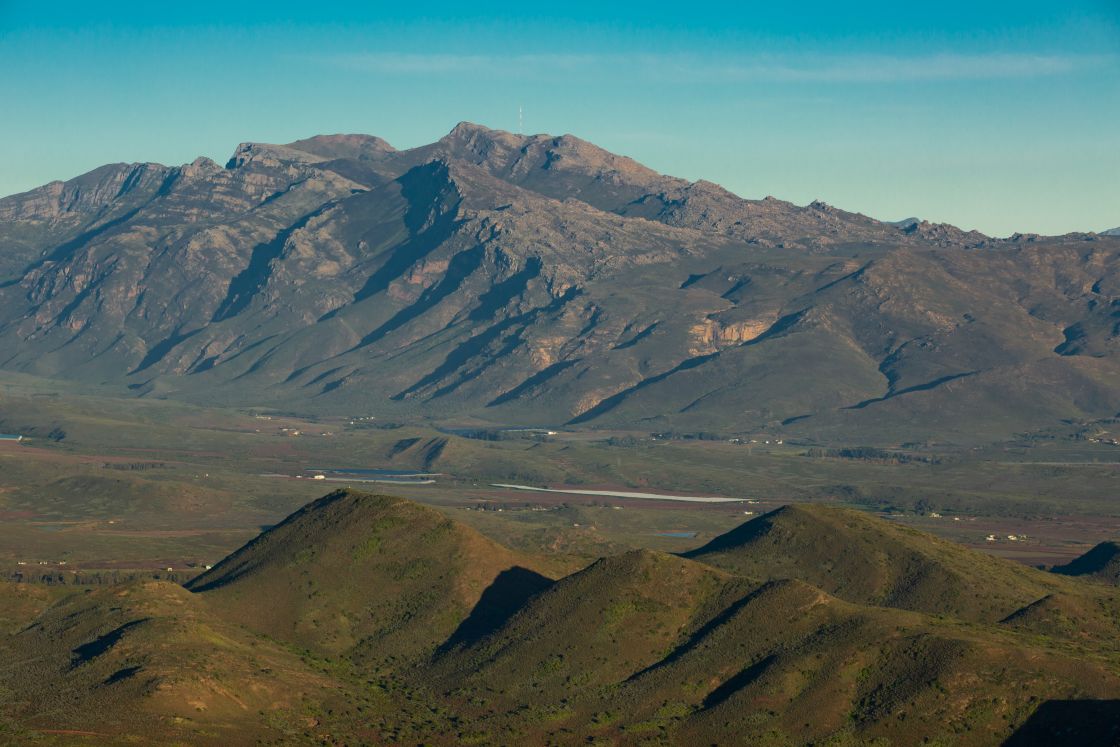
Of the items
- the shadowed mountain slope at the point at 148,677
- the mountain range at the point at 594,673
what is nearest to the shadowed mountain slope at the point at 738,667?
the mountain range at the point at 594,673

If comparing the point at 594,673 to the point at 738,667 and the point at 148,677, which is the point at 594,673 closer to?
the point at 738,667

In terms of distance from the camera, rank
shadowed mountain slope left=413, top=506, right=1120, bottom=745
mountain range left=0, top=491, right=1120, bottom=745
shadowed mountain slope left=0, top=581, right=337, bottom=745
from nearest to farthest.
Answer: shadowed mountain slope left=0, top=581, right=337, bottom=745, mountain range left=0, top=491, right=1120, bottom=745, shadowed mountain slope left=413, top=506, right=1120, bottom=745

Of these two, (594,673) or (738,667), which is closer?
Result: (738,667)

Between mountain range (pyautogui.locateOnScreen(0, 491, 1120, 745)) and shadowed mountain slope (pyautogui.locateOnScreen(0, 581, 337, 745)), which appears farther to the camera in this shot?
mountain range (pyautogui.locateOnScreen(0, 491, 1120, 745))

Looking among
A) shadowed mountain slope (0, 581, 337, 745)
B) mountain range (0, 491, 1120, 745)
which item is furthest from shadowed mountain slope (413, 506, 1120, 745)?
shadowed mountain slope (0, 581, 337, 745)

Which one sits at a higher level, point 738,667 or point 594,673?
point 738,667

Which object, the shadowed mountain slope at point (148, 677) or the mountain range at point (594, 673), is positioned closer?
the shadowed mountain slope at point (148, 677)

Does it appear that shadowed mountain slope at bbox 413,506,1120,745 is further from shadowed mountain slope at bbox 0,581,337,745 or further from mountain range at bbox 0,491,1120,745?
shadowed mountain slope at bbox 0,581,337,745

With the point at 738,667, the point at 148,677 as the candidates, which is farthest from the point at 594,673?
the point at 148,677

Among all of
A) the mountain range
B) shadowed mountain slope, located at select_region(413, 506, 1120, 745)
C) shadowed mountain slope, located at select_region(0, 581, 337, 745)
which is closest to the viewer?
shadowed mountain slope, located at select_region(0, 581, 337, 745)

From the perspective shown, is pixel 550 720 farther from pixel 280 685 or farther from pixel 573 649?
pixel 280 685

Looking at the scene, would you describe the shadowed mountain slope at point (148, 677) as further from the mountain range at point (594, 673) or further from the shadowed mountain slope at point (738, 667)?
the shadowed mountain slope at point (738, 667)

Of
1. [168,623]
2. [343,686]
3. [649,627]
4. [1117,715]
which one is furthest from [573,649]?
[1117,715]
